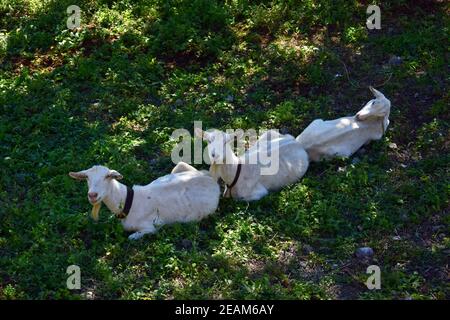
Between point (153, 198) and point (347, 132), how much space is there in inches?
100

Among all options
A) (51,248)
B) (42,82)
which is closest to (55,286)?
(51,248)

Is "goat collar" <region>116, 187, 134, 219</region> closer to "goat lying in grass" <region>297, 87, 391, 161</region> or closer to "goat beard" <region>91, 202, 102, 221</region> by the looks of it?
"goat beard" <region>91, 202, 102, 221</region>

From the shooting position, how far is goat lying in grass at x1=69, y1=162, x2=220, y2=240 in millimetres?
7844

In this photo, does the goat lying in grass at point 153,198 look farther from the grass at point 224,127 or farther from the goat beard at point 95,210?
the grass at point 224,127

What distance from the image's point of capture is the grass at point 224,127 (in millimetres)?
7508

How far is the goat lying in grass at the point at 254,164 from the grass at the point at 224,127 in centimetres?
15

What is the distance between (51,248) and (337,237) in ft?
9.19

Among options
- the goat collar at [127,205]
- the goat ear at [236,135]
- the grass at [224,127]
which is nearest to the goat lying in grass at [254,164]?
the goat ear at [236,135]

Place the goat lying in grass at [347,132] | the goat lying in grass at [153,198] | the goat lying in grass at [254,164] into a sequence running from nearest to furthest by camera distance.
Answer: the goat lying in grass at [153,198] → the goat lying in grass at [254,164] → the goat lying in grass at [347,132]

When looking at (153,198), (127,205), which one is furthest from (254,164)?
(127,205)

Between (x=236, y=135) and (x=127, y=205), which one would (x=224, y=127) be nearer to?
(x=236, y=135)

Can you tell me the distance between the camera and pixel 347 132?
30.6 feet

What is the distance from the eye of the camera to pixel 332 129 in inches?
366

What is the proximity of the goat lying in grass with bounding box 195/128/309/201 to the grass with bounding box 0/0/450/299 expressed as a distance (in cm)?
15
